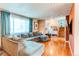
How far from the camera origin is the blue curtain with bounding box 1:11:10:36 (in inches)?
106

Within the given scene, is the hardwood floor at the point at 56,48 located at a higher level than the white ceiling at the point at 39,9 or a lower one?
lower

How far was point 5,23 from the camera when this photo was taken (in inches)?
106

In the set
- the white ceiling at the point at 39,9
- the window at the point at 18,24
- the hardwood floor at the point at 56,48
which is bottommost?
the hardwood floor at the point at 56,48

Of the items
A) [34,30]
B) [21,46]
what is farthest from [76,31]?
[21,46]

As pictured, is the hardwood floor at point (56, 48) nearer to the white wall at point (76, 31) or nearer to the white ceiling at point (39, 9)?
Answer: the white wall at point (76, 31)

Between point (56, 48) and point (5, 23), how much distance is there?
1.58m

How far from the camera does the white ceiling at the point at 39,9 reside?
2.70 metres

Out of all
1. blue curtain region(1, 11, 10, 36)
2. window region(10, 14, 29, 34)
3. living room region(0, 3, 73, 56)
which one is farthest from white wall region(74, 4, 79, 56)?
blue curtain region(1, 11, 10, 36)

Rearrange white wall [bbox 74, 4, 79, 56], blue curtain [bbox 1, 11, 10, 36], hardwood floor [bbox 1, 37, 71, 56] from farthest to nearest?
hardwood floor [bbox 1, 37, 71, 56] < blue curtain [bbox 1, 11, 10, 36] < white wall [bbox 74, 4, 79, 56]

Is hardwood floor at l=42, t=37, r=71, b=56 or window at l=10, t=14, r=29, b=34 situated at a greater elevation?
window at l=10, t=14, r=29, b=34

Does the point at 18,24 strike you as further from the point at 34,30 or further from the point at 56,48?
the point at 56,48

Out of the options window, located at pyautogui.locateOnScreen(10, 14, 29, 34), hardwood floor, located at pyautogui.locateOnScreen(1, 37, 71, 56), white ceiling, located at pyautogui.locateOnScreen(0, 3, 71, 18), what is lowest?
hardwood floor, located at pyautogui.locateOnScreen(1, 37, 71, 56)

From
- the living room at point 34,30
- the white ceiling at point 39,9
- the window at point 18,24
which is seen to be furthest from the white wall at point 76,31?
the window at point 18,24

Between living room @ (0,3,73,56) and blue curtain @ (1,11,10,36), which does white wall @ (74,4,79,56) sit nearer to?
living room @ (0,3,73,56)
